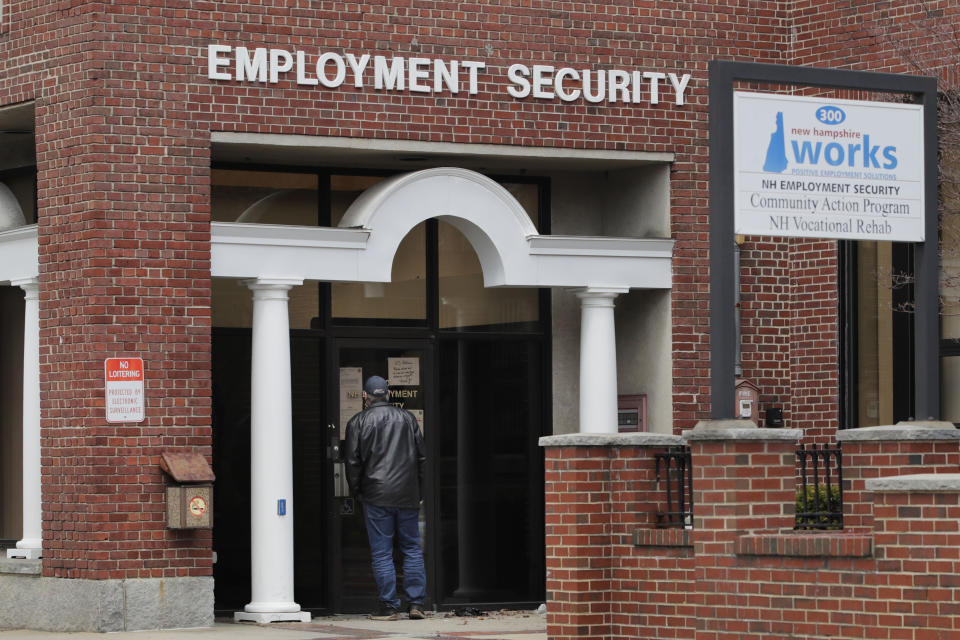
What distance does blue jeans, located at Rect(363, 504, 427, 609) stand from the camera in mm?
14969

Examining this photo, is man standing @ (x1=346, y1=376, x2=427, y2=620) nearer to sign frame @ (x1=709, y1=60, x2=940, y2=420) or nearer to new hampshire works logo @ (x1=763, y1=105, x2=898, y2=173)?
sign frame @ (x1=709, y1=60, x2=940, y2=420)

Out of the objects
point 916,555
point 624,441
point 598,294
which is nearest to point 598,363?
point 598,294

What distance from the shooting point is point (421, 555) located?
49.8 feet

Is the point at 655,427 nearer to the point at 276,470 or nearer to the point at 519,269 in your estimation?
the point at 519,269

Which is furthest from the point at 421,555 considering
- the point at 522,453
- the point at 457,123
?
the point at 457,123

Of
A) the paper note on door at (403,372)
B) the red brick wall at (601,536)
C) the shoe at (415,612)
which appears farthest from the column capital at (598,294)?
the red brick wall at (601,536)

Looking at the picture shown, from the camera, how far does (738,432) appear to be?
1080cm

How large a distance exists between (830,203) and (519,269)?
503 cm

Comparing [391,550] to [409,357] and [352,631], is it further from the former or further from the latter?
[409,357]

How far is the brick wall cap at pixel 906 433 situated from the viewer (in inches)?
431

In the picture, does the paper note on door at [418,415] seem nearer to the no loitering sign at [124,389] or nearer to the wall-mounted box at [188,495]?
the wall-mounted box at [188,495]

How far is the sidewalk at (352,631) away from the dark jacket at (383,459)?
3.31 feet

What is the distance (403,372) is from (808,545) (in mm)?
6556

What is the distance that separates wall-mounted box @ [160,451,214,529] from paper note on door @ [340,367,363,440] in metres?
2.20
